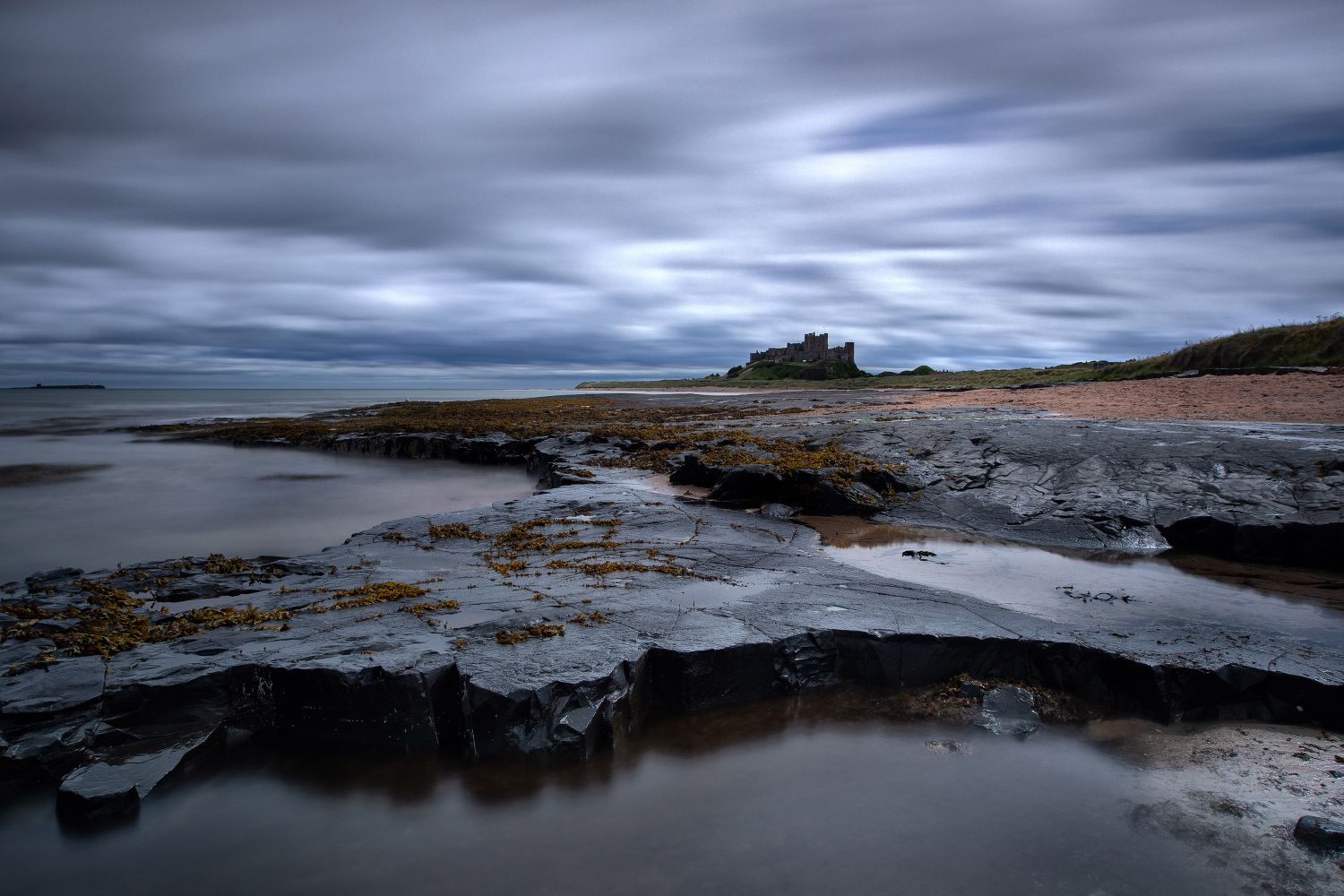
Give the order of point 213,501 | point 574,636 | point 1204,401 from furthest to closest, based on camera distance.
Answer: point 1204,401 → point 213,501 → point 574,636

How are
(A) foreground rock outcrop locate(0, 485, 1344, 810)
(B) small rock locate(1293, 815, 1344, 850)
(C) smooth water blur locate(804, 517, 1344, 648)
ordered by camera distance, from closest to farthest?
(B) small rock locate(1293, 815, 1344, 850), (A) foreground rock outcrop locate(0, 485, 1344, 810), (C) smooth water blur locate(804, 517, 1344, 648)

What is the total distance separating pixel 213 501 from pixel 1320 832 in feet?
55.3

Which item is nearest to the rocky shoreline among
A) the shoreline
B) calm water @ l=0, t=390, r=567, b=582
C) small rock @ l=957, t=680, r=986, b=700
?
small rock @ l=957, t=680, r=986, b=700

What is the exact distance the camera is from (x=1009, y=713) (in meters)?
4.73

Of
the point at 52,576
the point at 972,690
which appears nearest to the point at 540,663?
the point at 972,690

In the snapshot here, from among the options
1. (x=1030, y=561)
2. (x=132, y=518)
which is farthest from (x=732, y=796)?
(x=132, y=518)

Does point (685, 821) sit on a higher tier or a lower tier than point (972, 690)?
lower

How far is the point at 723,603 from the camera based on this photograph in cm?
595

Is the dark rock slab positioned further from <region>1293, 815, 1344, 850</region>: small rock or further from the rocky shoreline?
<region>1293, 815, 1344, 850</region>: small rock

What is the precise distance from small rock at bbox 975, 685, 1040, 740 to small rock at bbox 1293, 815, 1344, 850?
1.33 metres

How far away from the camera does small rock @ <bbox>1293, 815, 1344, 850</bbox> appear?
332 cm

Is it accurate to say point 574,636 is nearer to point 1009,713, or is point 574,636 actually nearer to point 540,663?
point 540,663

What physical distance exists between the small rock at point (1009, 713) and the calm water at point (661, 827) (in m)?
0.12

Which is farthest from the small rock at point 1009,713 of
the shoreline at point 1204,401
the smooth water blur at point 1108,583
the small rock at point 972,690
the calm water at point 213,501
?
the shoreline at point 1204,401
